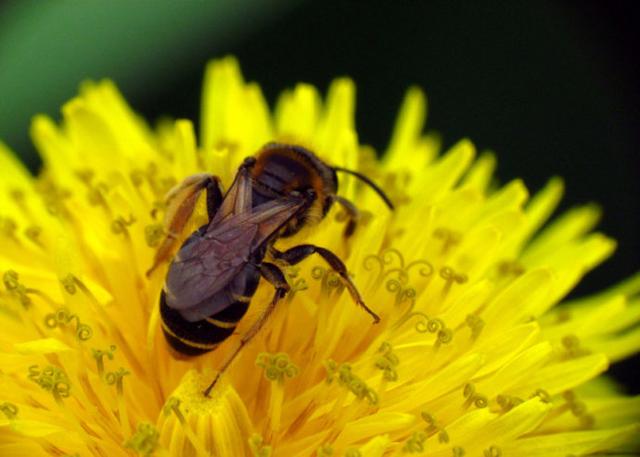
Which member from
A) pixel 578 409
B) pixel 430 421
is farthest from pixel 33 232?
pixel 578 409

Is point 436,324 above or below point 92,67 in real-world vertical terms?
below

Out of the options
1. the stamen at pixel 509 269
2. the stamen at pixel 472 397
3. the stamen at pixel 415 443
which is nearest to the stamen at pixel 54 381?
the stamen at pixel 415 443

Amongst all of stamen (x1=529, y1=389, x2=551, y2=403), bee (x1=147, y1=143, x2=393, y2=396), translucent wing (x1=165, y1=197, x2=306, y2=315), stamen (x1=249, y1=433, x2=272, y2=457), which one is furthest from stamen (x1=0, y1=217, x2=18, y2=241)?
stamen (x1=529, y1=389, x2=551, y2=403)

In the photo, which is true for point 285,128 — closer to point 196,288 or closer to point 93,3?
point 93,3

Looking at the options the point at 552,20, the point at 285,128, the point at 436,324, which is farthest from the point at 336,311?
the point at 552,20

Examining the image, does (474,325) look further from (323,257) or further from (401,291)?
(323,257)

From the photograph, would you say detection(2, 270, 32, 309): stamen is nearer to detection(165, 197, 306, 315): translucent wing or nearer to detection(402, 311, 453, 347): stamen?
detection(165, 197, 306, 315): translucent wing
